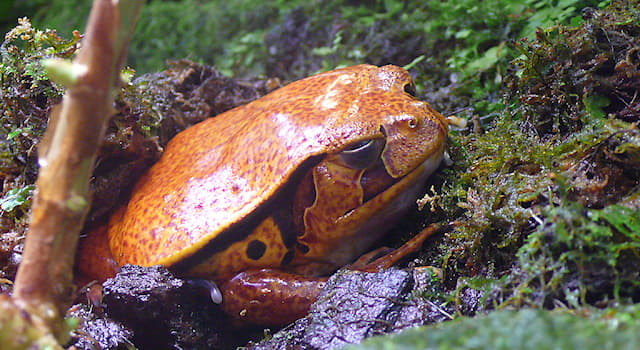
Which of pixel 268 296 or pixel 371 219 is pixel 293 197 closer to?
pixel 371 219

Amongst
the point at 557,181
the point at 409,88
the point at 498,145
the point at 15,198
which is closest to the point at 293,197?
the point at 409,88

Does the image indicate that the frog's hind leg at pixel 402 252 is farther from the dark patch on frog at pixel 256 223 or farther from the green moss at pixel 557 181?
the dark patch on frog at pixel 256 223

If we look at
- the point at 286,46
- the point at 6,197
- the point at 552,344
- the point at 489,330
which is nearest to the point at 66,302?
the point at 489,330

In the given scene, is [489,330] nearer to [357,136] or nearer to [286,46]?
[357,136]

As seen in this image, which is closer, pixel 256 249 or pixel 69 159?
pixel 69 159

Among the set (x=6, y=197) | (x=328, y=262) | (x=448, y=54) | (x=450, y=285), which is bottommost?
(x=450, y=285)

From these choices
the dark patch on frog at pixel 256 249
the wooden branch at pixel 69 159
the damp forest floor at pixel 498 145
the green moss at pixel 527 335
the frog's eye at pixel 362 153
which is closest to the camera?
the green moss at pixel 527 335

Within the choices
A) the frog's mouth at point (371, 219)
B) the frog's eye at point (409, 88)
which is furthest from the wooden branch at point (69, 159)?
the frog's eye at point (409, 88)
